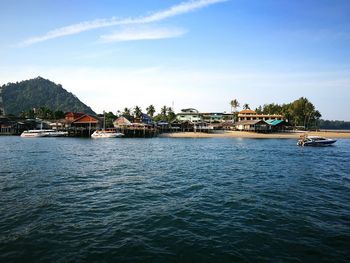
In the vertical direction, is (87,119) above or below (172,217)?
above

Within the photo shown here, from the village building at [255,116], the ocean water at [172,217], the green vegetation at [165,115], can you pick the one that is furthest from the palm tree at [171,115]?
the ocean water at [172,217]

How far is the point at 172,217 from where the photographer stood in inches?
596

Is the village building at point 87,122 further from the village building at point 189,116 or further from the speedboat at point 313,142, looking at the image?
the speedboat at point 313,142

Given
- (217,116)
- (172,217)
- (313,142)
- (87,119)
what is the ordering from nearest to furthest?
(172,217)
(313,142)
(87,119)
(217,116)

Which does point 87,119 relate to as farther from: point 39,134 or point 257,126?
point 257,126

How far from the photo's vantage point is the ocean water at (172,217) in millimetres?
11125

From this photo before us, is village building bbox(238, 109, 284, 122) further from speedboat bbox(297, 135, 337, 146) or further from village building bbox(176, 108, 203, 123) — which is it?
speedboat bbox(297, 135, 337, 146)

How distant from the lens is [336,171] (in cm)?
3119

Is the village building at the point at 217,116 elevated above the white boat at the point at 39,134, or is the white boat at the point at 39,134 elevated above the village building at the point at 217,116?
the village building at the point at 217,116

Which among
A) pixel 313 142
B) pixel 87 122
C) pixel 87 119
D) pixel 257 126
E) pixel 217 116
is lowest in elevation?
pixel 313 142

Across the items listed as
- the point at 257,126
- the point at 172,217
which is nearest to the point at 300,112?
the point at 257,126

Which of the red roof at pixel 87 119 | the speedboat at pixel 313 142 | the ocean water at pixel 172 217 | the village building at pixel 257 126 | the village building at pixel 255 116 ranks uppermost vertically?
the village building at pixel 255 116

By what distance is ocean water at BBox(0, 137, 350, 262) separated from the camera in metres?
11.1

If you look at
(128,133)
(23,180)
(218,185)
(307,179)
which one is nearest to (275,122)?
(128,133)
